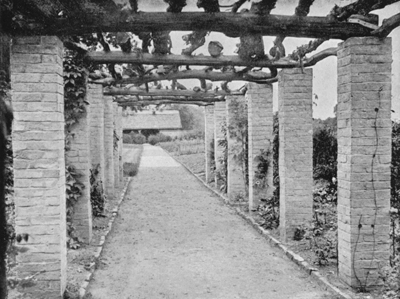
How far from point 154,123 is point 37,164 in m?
55.9

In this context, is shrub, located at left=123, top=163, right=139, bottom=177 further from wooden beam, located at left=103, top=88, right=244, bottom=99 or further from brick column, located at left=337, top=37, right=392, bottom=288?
brick column, located at left=337, top=37, right=392, bottom=288

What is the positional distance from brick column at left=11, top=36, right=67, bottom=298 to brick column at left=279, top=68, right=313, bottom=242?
14.4 ft

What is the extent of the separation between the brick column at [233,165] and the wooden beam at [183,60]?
5.49 m

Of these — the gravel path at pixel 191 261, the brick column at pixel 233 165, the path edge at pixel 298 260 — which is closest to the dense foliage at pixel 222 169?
the brick column at pixel 233 165

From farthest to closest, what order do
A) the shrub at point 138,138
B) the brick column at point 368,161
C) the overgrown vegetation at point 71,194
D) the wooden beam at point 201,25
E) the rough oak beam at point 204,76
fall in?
the shrub at point 138,138 → the rough oak beam at point 204,76 → the overgrown vegetation at point 71,194 → the brick column at point 368,161 → the wooden beam at point 201,25

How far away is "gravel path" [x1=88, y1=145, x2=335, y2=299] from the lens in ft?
19.4

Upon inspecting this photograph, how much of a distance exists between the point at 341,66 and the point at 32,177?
412 centimetres

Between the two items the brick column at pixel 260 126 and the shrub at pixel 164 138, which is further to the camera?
the shrub at pixel 164 138

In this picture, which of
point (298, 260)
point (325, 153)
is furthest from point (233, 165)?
point (298, 260)

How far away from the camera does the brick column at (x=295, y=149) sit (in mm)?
7977

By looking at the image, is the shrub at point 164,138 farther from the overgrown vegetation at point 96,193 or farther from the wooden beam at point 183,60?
the wooden beam at point 183,60

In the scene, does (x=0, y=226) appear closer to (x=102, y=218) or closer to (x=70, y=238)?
(x=70, y=238)

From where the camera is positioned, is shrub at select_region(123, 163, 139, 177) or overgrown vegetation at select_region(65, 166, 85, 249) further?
shrub at select_region(123, 163, 139, 177)

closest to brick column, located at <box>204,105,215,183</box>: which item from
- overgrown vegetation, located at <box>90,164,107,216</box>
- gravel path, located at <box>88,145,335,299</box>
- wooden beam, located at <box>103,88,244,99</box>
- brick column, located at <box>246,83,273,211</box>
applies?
wooden beam, located at <box>103,88,244,99</box>
